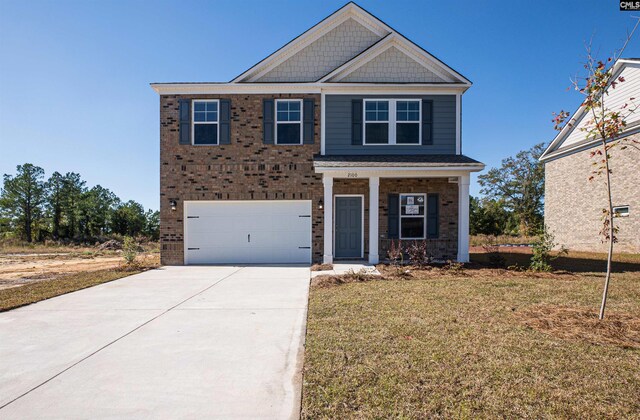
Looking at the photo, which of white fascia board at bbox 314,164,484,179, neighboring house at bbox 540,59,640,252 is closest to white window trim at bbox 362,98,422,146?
white fascia board at bbox 314,164,484,179

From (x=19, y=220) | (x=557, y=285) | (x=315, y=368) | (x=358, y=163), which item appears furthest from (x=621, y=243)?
(x=19, y=220)

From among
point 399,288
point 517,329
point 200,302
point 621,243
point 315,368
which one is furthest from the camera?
point 621,243

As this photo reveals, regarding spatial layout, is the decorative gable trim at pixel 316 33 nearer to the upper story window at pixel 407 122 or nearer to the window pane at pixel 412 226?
the upper story window at pixel 407 122

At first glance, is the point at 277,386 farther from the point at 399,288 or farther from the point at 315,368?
the point at 399,288

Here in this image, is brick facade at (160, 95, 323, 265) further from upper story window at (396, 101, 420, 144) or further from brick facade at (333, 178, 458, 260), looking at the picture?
upper story window at (396, 101, 420, 144)

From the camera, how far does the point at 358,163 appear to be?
414 inches

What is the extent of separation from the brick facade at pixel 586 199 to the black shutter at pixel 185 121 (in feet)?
49.7

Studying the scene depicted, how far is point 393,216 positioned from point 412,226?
75 centimetres

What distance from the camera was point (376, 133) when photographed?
11.9 metres

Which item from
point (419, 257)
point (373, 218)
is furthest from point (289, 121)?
point (419, 257)

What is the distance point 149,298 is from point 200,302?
118 centimetres

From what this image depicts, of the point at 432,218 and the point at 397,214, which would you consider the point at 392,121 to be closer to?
the point at 397,214

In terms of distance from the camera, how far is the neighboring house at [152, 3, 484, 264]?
11664 millimetres

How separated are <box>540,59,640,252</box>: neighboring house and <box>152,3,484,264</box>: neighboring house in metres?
6.21
